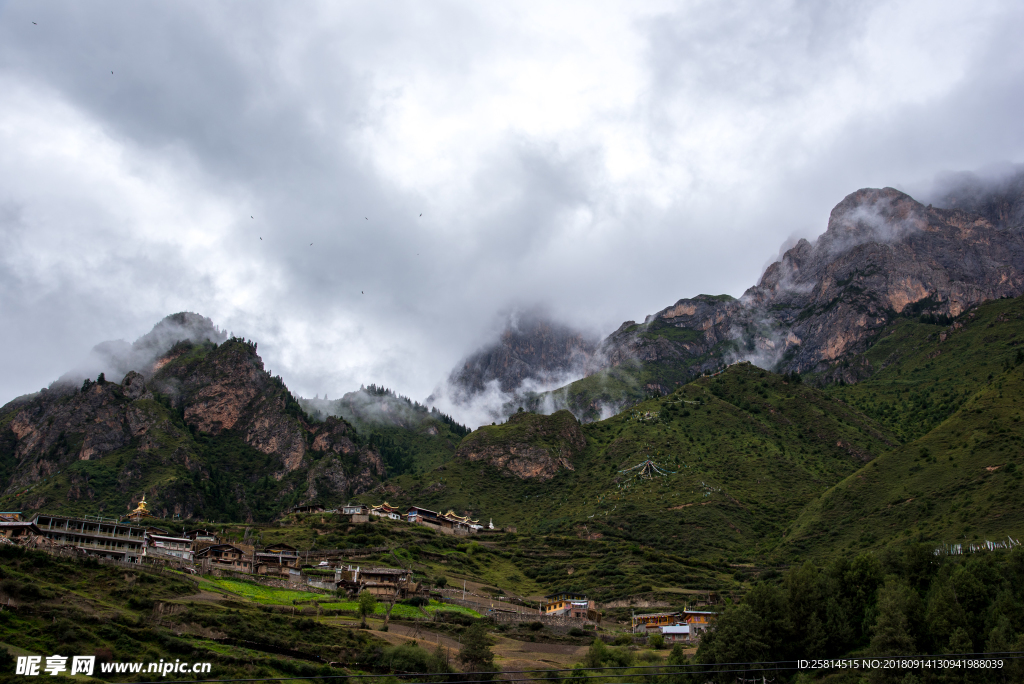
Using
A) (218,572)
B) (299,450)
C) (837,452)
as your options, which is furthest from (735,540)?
(299,450)

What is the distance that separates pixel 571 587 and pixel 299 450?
11774cm

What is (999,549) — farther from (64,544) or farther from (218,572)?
(64,544)

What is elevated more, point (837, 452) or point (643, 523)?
point (837, 452)

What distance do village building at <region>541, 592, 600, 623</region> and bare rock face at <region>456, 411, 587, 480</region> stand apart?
68.3 meters

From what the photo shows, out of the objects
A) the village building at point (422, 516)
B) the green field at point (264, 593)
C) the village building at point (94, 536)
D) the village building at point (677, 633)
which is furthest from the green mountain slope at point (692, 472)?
the village building at point (94, 536)

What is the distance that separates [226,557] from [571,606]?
40.5 metres

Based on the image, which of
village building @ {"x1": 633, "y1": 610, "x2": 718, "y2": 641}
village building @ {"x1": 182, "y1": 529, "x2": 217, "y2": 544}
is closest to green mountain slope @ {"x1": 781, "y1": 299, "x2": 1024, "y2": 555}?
village building @ {"x1": 633, "y1": 610, "x2": 718, "y2": 641}

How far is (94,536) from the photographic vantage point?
77000 millimetres

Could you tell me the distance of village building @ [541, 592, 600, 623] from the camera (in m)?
79.7

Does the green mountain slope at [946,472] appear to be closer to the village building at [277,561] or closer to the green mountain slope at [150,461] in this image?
the village building at [277,561]

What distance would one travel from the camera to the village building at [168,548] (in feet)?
261

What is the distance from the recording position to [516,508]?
148 m

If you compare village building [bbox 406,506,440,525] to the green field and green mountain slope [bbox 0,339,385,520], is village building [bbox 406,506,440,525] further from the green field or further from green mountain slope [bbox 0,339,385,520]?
green mountain slope [bbox 0,339,385,520]

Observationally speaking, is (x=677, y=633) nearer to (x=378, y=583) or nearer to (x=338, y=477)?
(x=378, y=583)
